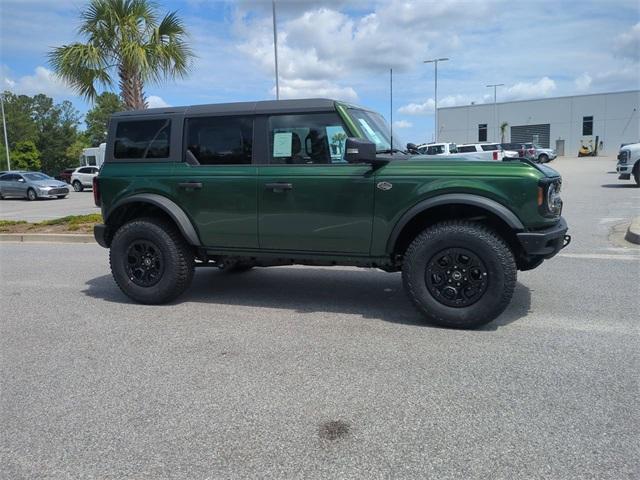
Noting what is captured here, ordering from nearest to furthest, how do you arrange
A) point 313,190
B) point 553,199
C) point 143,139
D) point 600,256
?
point 553,199
point 313,190
point 143,139
point 600,256

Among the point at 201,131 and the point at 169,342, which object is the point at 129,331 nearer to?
the point at 169,342

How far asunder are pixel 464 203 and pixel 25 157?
7695 centimetres

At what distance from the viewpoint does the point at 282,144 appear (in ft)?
16.8

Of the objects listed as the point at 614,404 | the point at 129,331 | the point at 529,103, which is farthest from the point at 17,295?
the point at 529,103

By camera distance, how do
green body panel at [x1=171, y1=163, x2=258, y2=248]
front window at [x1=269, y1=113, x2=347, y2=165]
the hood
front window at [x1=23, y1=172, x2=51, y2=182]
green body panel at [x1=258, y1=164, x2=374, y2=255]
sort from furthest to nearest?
front window at [x1=23, y1=172, x2=51, y2=182], the hood, green body panel at [x1=171, y1=163, x2=258, y2=248], front window at [x1=269, y1=113, x2=347, y2=165], green body panel at [x1=258, y1=164, x2=374, y2=255]

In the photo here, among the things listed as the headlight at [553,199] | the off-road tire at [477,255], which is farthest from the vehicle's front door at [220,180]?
the headlight at [553,199]

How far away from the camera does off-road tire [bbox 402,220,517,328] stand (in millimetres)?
4445

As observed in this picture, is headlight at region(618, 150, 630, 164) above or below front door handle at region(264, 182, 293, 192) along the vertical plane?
above

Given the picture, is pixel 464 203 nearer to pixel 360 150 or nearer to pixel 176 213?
pixel 360 150

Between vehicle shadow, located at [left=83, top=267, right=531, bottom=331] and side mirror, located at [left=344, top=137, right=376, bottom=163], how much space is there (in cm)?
156

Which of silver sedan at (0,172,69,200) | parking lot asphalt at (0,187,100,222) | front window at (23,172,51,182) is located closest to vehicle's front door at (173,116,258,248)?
parking lot asphalt at (0,187,100,222)

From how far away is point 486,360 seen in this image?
156 inches

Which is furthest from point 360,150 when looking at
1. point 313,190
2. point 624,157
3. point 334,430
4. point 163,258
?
point 624,157

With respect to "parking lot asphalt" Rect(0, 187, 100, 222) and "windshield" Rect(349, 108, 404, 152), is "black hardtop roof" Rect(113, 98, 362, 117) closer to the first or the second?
"windshield" Rect(349, 108, 404, 152)
